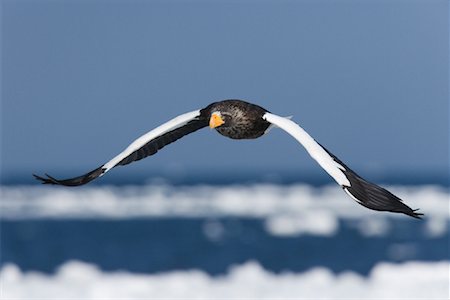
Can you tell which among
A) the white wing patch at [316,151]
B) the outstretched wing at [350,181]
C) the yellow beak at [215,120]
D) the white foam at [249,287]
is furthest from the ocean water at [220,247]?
the outstretched wing at [350,181]

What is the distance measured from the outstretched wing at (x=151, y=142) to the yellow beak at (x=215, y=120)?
367 mm

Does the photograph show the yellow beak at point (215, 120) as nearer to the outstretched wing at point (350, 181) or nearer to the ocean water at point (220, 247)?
the outstretched wing at point (350, 181)

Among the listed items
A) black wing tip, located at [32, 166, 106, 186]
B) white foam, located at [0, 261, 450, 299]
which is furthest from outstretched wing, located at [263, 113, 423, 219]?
white foam, located at [0, 261, 450, 299]

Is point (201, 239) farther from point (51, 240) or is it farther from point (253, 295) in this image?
point (253, 295)

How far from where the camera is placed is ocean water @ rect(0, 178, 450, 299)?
67.8ft

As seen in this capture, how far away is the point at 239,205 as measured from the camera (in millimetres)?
57000

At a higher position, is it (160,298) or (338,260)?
(338,260)

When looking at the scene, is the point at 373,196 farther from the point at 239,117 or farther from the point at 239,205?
the point at 239,205

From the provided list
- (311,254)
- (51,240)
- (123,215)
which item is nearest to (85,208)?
(123,215)

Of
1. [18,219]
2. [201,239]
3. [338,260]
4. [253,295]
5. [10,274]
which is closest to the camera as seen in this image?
[253,295]

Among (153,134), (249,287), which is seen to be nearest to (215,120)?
(153,134)

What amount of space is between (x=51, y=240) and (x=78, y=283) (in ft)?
65.9

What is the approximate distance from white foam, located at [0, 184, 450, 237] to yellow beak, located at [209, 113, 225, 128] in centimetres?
3024

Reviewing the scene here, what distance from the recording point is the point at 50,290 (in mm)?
20078
